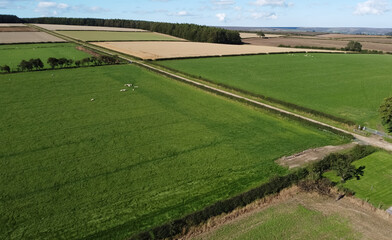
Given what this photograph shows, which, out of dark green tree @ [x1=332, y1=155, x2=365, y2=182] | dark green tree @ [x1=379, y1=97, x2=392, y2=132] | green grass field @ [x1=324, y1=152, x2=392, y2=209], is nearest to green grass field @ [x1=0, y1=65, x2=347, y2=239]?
green grass field @ [x1=324, y1=152, x2=392, y2=209]

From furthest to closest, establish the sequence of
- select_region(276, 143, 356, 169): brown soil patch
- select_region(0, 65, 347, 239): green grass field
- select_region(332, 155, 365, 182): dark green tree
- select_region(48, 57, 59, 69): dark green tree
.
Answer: select_region(48, 57, 59, 69): dark green tree < select_region(276, 143, 356, 169): brown soil patch < select_region(332, 155, 365, 182): dark green tree < select_region(0, 65, 347, 239): green grass field

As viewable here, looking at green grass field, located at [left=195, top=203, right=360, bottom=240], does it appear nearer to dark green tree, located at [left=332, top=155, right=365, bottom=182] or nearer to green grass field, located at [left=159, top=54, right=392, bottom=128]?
dark green tree, located at [left=332, top=155, right=365, bottom=182]

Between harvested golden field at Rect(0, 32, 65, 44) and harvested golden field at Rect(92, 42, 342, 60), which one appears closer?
harvested golden field at Rect(92, 42, 342, 60)

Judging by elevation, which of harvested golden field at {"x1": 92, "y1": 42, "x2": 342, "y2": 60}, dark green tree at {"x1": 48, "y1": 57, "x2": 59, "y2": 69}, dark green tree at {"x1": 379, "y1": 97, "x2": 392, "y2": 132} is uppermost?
harvested golden field at {"x1": 92, "y1": 42, "x2": 342, "y2": 60}

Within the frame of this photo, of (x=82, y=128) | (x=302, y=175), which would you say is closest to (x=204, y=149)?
(x=302, y=175)

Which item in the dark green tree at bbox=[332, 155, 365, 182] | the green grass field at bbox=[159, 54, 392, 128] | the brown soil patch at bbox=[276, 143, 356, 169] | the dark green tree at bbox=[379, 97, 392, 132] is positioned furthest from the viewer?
the green grass field at bbox=[159, 54, 392, 128]

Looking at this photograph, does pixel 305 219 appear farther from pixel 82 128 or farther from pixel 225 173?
pixel 82 128
